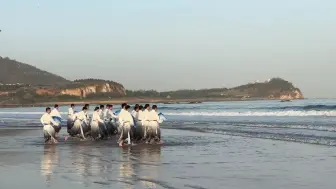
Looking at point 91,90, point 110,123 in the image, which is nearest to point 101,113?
point 110,123

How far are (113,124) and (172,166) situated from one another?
43.7 feet

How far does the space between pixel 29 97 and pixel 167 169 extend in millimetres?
163014

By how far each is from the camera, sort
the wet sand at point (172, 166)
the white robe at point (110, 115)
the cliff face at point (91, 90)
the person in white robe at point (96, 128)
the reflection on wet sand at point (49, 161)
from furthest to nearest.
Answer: the cliff face at point (91, 90) → the white robe at point (110, 115) → the person in white robe at point (96, 128) → the reflection on wet sand at point (49, 161) → the wet sand at point (172, 166)

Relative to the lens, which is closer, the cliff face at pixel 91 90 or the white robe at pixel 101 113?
the white robe at pixel 101 113

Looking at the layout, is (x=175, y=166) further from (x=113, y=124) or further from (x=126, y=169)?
(x=113, y=124)

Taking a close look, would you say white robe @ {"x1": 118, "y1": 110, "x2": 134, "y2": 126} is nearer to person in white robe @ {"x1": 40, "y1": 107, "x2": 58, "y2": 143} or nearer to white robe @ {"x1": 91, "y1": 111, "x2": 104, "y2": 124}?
person in white robe @ {"x1": 40, "y1": 107, "x2": 58, "y2": 143}

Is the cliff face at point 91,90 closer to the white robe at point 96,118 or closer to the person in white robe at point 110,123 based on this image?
the person in white robe at point 110,123

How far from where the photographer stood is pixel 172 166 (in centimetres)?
1549

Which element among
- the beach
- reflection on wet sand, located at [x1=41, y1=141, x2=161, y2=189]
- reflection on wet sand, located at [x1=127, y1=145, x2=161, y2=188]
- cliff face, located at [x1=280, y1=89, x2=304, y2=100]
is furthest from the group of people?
cliff face, located at [x1=280, y1=89, x2=304, y2=100]

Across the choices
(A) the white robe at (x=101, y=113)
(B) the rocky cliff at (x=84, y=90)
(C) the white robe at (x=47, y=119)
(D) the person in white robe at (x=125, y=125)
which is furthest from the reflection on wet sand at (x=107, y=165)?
(B) the rocky cliff at (x=84, y=90)

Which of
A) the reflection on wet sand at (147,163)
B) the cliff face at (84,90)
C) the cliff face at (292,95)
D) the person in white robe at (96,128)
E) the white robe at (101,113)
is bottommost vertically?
the reflection on wet sand at (147,163)

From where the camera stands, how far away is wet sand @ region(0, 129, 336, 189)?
40.8 feet

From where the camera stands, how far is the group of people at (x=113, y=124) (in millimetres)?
23484

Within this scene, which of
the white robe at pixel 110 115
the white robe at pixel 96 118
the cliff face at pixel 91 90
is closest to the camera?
the white robe at pixel 96 118
